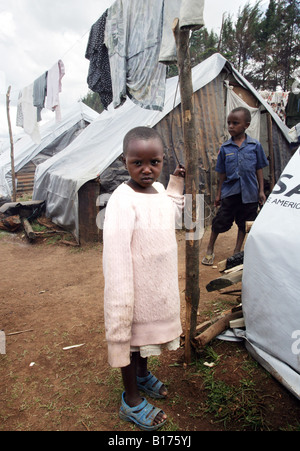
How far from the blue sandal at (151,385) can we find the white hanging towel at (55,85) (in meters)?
5.85

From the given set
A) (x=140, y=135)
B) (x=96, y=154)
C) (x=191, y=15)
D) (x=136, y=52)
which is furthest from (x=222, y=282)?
(x=96, y=154)

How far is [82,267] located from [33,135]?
16.6 ft

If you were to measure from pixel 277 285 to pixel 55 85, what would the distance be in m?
5.98

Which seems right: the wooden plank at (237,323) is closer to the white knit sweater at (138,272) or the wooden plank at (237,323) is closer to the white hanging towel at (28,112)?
the white knit sweater at (138,272)

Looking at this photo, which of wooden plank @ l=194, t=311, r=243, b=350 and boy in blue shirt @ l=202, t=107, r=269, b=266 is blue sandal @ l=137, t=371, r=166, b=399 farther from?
boy in blue shirt @ l=202, t=107, r=269, b=266

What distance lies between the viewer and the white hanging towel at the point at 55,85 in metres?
5.71

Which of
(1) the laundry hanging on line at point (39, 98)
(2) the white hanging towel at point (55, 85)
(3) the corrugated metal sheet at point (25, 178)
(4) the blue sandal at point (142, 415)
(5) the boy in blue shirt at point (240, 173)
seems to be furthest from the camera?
(3) the corrugated metal sheet at point (25, 178)

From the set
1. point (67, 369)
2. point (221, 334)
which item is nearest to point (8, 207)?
point (67, 369)

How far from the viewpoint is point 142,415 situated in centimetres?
146

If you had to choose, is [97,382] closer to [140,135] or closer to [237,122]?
[140,135]

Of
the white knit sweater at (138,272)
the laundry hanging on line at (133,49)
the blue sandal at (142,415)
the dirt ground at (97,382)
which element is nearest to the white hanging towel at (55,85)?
the laundry hanging on line at (133,49)

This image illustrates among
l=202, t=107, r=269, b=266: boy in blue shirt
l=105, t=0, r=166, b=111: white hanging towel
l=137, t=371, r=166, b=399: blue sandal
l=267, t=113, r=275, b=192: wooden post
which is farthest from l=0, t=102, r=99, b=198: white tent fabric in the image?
l=137, t=371, r=166, b=399: blue sandal

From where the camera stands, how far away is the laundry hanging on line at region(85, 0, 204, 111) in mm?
3123

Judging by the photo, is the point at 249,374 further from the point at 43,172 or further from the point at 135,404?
the point at 43,172
